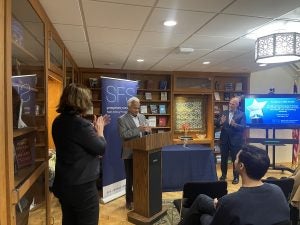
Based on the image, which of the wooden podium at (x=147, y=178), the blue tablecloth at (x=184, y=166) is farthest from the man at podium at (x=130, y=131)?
the blue tablecloth at (x=184, y=166)

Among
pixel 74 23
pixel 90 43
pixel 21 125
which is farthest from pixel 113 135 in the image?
pixel 21 125

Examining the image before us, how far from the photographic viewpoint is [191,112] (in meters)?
6.67

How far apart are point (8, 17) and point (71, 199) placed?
1245mm

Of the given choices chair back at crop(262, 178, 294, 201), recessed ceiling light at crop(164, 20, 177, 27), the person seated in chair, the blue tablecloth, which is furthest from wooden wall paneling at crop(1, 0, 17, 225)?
the blue tablecloth

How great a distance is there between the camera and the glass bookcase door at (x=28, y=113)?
1.78 metres

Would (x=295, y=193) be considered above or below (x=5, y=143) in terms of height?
below

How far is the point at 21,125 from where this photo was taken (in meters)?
1.92

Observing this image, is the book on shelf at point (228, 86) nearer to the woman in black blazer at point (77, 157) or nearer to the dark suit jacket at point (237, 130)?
the dark suit jacket at point (237, 130)

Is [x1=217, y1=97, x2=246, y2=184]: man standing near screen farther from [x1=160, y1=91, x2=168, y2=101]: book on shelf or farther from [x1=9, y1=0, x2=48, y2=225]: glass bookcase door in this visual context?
[x1=9, y1=0, x2=48, y2=225]: glass bookcase door

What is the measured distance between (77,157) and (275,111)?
13.2 ft

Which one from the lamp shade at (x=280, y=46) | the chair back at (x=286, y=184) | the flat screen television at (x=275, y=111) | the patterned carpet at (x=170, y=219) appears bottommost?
the patterned carpet at (x=170, y=219)

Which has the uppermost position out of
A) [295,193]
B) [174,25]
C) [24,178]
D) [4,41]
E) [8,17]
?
[174,25]

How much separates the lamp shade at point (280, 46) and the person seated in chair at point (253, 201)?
1.63 meters

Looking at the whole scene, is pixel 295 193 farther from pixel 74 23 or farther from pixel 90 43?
pixel 90 43
